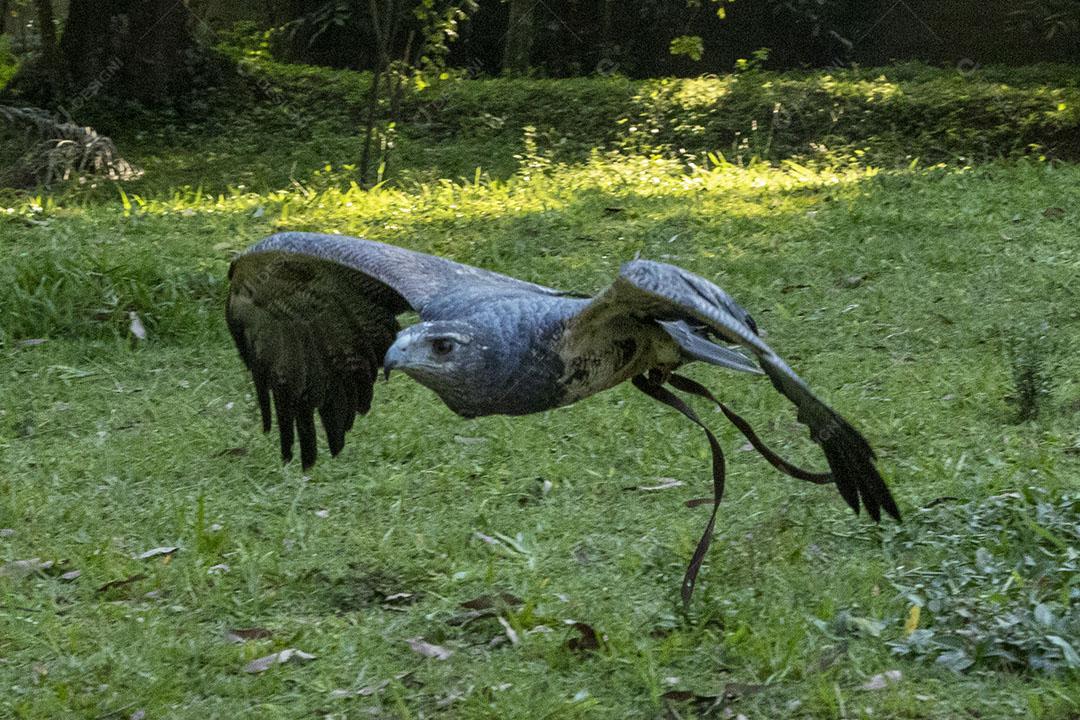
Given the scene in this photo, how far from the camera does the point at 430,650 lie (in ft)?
13.2

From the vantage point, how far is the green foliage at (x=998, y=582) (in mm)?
3664

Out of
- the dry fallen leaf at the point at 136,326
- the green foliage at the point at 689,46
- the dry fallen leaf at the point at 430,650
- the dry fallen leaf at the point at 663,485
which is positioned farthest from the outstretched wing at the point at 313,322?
the green foliage at the point at 689,46

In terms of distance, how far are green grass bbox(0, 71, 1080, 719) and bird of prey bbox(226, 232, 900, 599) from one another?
443mm

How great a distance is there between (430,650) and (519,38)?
396 inches

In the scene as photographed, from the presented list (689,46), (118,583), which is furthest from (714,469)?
(689,46)

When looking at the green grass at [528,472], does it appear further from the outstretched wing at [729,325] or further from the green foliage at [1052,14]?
the green foliage at [1052,14]

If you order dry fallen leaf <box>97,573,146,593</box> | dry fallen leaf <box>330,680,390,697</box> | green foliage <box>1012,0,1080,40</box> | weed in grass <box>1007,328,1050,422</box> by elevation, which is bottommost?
dry fallen leaf <box>97,573,146,593</box>

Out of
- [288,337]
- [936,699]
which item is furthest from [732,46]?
[936,699]

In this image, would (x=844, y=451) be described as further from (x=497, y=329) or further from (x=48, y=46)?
(x=48, y=46)

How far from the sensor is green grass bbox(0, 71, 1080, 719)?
3848mm

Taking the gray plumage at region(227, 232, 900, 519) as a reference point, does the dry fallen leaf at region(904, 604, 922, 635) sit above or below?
below

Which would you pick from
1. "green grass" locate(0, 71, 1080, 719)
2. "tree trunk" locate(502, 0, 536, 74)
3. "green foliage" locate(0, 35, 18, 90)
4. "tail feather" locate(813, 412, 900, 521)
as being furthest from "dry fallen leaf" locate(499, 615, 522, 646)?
"tree trunk" locate(502, 0, 536, 74)

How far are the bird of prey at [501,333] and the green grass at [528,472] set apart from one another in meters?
0.44

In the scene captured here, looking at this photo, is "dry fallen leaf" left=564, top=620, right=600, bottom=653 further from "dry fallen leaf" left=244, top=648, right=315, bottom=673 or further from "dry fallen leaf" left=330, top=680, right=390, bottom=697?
"dry fallen leaf" left=244, top=648, right=315, bottom=673
